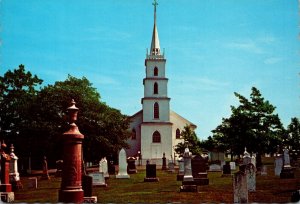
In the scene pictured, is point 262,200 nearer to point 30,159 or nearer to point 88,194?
point 88,194

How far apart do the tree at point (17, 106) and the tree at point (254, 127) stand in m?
14.6

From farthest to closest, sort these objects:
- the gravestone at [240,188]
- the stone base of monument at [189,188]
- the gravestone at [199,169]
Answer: the gravestone at [199,169], the stone base of monument at [189,188], the gravestone at [240,188]

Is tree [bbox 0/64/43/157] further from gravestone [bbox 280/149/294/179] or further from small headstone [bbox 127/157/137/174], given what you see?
gravestone [bbox 280/149/294/179]

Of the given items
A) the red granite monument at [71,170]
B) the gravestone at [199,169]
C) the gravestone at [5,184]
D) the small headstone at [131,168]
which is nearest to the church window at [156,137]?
the small headstone at [131,168]

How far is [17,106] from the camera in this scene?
1093 inches

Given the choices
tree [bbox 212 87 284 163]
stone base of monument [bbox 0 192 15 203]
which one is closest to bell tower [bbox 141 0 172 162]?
tree [bbox 212 87 284 163]

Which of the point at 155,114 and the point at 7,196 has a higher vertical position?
the point at 155,114

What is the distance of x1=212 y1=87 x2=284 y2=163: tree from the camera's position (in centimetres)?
3127

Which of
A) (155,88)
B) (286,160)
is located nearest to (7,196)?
(286,160)

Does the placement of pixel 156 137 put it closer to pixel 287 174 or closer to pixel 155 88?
pixel 155 88

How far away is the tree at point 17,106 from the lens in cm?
2638

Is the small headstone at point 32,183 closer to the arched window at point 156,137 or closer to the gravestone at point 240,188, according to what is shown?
the gravestone at point 240,188

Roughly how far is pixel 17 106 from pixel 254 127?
656 inches

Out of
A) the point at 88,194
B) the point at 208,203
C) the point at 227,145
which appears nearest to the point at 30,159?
the point at 227,145
